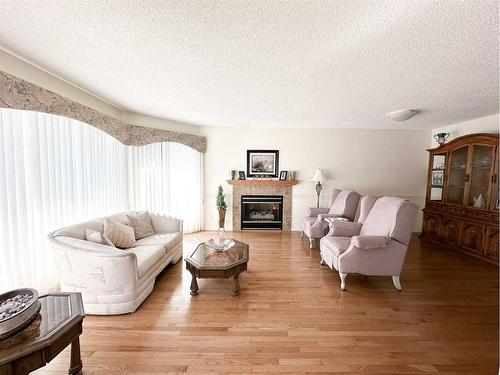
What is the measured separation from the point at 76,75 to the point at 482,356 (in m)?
4.61

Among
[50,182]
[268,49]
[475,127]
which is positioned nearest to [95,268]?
[50,182]

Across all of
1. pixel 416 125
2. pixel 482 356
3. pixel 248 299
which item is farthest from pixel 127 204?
pixel 416 125

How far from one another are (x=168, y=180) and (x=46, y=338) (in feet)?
12.1

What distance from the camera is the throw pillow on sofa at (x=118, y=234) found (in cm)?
282

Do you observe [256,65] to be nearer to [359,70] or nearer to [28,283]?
[359,70]

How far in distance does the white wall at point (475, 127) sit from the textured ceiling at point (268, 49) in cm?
77

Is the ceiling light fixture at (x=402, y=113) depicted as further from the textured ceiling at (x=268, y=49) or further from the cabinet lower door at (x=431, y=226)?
the cabinet lower door at (x=431, y=226)

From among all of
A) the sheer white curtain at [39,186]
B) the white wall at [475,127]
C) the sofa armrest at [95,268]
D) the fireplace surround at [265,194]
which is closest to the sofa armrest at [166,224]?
the sheer white curtain at [39,186]

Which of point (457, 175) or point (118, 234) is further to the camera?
point (457, 175)

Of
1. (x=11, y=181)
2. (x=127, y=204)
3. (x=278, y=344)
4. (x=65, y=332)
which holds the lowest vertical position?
(x=278, y=344)

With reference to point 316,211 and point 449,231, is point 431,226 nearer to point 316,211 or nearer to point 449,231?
point 449,231

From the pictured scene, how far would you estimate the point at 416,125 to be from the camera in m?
4.79

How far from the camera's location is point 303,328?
2.01m

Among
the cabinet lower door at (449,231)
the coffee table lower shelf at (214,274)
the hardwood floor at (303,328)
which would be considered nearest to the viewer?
the hardwood floor at (303,328)
